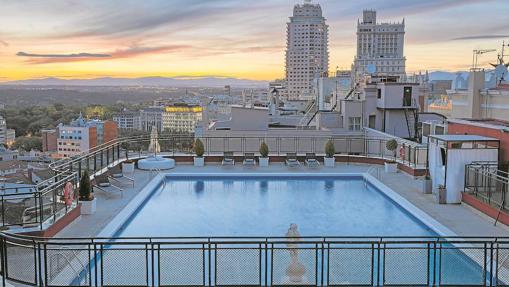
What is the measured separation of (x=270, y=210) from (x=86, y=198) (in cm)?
459

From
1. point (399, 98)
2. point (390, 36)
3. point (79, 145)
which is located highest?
point (390, 36)

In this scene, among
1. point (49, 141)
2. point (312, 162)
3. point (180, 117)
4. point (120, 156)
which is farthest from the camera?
point (180, 117)

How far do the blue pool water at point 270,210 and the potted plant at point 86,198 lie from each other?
94 cm

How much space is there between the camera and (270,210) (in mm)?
13617

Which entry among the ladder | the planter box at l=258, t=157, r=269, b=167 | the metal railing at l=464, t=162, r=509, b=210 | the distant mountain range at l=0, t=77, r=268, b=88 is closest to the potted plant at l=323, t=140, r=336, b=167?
the planter box at l=258, t=157, r=269, b=167

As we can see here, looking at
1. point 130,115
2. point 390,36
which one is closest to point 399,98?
point 130,115

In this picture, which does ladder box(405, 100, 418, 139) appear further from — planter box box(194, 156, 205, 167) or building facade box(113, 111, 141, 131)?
building facade box(113, 111, 141, 131)

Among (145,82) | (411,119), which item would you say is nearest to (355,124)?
(411,119)

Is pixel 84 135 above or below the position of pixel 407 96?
below

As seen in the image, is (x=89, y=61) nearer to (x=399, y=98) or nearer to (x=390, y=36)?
(x=399, y=98)

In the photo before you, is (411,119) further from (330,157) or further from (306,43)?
(306,43)

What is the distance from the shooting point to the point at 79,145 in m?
48.1

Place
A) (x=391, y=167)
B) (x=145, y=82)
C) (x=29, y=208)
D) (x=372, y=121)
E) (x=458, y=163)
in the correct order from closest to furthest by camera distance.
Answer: (x=29, y=208)
(x=458, y=163)
(x=391, y=167)
(x=372, y=121)
(x=145, y=82)

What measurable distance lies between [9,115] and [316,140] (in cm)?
5091
